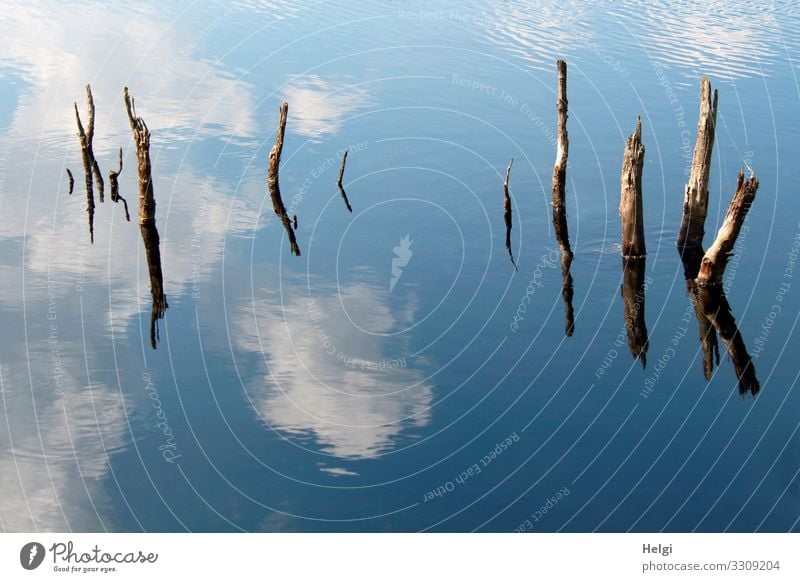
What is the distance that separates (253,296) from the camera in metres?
34.1

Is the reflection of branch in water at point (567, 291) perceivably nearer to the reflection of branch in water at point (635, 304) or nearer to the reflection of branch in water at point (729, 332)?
the reflection of branch in water at point (635, 304)

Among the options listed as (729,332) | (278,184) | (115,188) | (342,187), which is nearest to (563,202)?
(729,332)

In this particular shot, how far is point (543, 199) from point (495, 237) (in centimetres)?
404

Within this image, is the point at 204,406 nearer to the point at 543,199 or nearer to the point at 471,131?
the point at 543,199

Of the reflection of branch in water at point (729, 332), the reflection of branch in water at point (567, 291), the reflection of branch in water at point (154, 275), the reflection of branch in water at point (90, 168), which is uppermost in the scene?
the reflection of branch in water at point (90, 168)

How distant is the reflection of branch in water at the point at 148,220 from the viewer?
33.0 m

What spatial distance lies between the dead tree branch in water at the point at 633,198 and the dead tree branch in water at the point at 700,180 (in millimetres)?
1483

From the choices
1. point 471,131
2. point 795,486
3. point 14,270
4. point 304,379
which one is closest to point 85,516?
point 304,379

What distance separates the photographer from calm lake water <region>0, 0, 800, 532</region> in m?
25.0

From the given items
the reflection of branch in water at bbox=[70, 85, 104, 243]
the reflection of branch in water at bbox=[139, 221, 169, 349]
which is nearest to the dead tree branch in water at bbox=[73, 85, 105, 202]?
the reflection of branch in water at bbox=[70, 85, 104, 243]

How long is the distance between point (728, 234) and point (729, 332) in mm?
2835

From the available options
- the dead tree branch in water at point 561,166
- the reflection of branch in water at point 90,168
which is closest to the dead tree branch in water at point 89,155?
the reflection of branch in water at point 90,168

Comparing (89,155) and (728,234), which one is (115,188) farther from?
(728,234)

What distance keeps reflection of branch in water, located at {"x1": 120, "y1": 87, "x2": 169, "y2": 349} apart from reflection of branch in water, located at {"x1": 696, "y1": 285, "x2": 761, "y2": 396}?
53.0 ft
